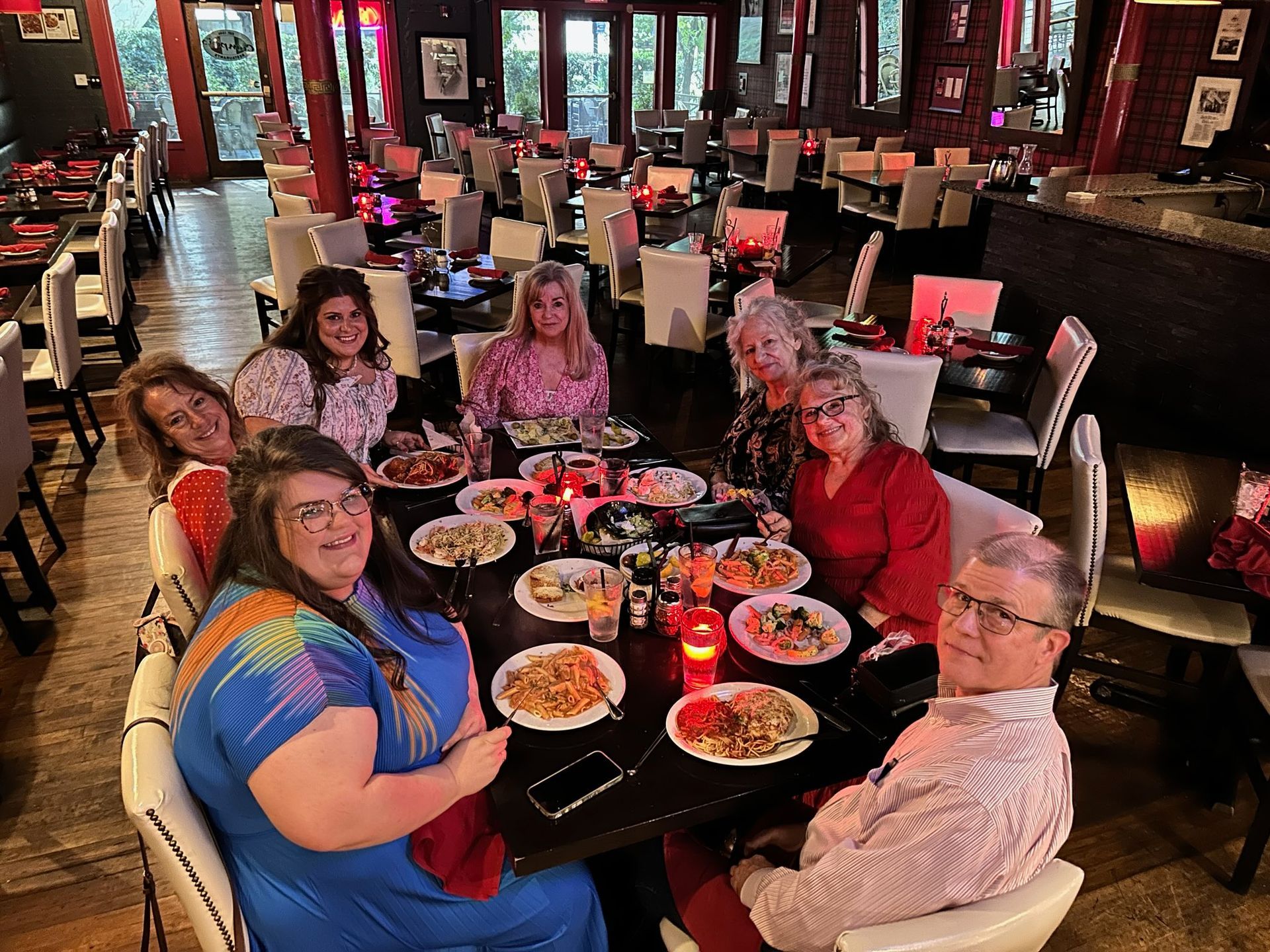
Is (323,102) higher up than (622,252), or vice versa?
(323,102)

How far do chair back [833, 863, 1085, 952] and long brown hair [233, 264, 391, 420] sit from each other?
90.3 inches

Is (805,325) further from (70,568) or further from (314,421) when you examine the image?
(70,568)

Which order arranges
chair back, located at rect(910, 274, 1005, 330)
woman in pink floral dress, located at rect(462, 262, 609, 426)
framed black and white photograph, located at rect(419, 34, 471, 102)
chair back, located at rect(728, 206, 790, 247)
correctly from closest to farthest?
woman in pink floral dress, located at rect(462, 262, 609, 426)
chair back, located at rect(910, 274, 1005, 330)
chair back, located at rect(728, 206, 790, 247)
framed black and white photograph, located at rect(419, 34, 471, 102)

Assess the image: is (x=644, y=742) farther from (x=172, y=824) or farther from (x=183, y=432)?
(x=183, y=432)

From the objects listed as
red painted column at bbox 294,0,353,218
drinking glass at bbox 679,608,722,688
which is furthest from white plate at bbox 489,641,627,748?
red painted column at bbox 294,0,353,218

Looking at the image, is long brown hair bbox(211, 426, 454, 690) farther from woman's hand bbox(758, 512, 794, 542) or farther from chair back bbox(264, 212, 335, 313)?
chair back bbox(264, 212, 335, 313)

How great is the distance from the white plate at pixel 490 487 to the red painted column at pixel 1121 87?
5923mm

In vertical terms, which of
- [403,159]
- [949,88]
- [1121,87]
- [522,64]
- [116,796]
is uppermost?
[522,64]

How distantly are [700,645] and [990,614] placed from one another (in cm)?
52

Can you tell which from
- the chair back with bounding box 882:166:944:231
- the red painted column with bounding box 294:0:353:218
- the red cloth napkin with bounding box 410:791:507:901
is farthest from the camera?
the chair back with bounding box 882:166:944:231

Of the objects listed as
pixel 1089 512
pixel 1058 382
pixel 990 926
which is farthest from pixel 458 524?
pixel 1058 382

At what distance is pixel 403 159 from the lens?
27.5 feet

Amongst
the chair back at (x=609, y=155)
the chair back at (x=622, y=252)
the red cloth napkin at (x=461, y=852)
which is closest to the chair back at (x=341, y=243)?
the chair back at (x=622, y=252)

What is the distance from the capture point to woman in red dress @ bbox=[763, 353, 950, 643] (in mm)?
2047
